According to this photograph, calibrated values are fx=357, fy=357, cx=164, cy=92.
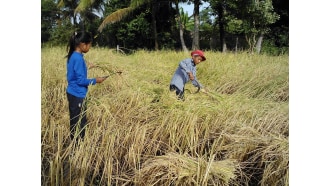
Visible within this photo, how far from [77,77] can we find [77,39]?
167 mm

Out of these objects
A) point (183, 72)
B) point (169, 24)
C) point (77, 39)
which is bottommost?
point (183, 72)

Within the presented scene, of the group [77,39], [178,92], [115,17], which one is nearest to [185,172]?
[178,92]

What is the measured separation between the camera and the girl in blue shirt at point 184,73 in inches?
69.0

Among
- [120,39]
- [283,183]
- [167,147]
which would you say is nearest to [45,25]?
[120,39]

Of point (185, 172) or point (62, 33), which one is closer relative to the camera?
point (185, 172)

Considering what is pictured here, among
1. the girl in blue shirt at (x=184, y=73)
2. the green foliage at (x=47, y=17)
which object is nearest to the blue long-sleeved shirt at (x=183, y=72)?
the girl in blue shirt at (x=184, y=73)

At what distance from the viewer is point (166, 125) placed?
1.64 metres

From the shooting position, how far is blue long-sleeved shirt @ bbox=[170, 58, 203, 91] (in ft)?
5.74

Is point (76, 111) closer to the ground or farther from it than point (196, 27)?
closer to the ground

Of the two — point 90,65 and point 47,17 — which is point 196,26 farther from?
point 47,17

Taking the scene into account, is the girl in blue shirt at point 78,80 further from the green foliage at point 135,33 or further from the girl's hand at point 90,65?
the green foliage at point 135,33

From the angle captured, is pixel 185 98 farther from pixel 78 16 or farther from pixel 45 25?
pixel 45 25

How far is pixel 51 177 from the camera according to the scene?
1.45 meters

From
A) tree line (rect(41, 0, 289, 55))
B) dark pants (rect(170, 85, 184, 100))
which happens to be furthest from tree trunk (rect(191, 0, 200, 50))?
dark pants (rect(170, 85, 184, 100))
